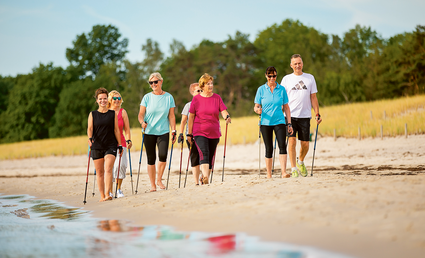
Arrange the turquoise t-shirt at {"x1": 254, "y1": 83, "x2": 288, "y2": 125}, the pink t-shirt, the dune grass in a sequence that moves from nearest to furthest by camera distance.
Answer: the pink t-shirt
the turquoise t-shirt at {"x1": 254, "y1": 83, "x2": 288, "y2": 125}
the dune grass

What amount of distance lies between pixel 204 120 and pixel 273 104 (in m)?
1.24

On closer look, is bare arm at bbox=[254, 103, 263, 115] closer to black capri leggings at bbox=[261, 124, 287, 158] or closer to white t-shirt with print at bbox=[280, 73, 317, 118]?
black capri leggings at bbox=[261, 124, 287, 158]

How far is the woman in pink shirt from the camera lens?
25.1ft

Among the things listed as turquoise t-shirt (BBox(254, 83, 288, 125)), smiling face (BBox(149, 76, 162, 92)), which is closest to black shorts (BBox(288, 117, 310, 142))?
turquoise t-shirt (BBox(254, 83, 288, 125))

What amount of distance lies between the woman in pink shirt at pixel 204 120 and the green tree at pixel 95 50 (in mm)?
55371

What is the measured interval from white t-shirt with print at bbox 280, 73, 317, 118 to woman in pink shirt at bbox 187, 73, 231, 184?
4.20 feet

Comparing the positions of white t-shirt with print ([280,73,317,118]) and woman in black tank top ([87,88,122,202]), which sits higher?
white t-shirt with print ([280,73,317,118])

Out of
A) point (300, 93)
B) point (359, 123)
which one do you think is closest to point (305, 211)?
point (300, 93)

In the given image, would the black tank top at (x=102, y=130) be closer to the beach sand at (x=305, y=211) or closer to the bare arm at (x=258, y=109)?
the beach sand at (x=305, y=211)

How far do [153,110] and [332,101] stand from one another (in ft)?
96.1

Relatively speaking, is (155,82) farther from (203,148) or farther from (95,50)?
(95,50)

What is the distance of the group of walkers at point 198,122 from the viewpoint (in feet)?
23.9

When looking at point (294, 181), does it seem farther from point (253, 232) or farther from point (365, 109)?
point (365, 109)

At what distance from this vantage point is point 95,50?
62.3 m
